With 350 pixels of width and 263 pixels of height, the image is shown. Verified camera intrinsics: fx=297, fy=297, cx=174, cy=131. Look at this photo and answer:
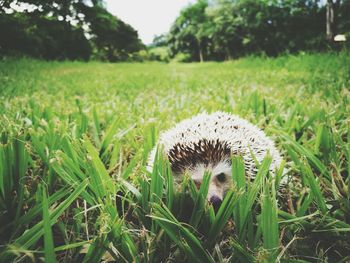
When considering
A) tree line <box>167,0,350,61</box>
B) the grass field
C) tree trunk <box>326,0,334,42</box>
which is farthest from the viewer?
tree line <box>167,0,350,61</box>

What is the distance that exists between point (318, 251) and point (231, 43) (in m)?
29.4

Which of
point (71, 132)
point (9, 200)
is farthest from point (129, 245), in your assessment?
point (71, 132)

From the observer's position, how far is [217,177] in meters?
1.50

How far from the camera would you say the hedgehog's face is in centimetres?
137

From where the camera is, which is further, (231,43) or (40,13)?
(231,43)

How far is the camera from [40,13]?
2.09 metres

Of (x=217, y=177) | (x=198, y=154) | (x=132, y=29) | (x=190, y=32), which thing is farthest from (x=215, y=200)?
(x=190, y=32)

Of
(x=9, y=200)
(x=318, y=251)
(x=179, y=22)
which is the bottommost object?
(x=318, y=251)

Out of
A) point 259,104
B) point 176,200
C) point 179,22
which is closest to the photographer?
point 176,200

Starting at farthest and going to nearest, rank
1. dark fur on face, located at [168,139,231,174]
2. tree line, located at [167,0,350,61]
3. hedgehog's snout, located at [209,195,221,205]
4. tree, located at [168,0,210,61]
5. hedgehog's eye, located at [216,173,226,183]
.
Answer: tree, located at [168,0,210,61] < tree line, located at [167,0,350,61] < dark fur on face, located at [168,139,231,174] < hedgehog's eye, located at [216,173,226,183] < hedgehog's snout, located at [209,195,221,205]

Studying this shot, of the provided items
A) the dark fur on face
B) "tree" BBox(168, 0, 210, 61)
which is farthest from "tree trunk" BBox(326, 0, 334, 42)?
"tree" BBox(168, 0, 210, 61)

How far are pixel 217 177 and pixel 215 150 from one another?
0.59 ft

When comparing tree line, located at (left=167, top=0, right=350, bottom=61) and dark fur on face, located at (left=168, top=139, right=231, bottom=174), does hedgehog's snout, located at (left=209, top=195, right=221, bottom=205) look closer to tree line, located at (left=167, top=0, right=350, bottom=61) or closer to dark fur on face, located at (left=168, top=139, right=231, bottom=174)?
dark fur on face, located at (left=168, top=139, right=231, bottom=174)

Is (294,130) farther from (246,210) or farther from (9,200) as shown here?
(9,200)
